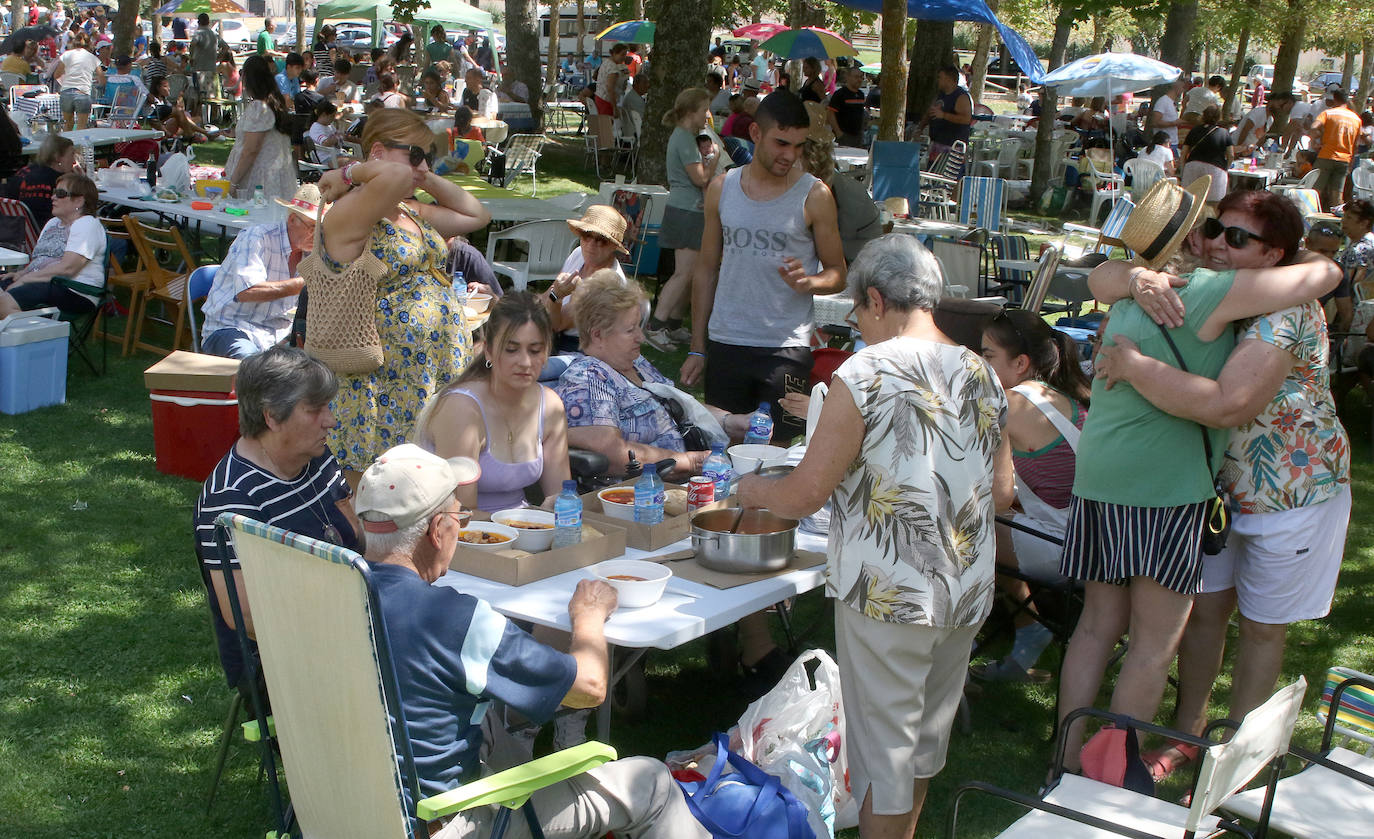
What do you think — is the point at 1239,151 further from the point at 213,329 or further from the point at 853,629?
the point at 853,629


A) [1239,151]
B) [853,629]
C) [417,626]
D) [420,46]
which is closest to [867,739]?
[853,629]

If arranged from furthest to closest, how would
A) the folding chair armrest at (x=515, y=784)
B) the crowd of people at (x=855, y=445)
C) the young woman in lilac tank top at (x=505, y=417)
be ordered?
the young woman in lilac tank top at (x=505, y=417) → the crowd of people at (x=855, y=445) → the folding chair armrest at (x=515, y=784)

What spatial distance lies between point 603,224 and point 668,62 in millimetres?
5563

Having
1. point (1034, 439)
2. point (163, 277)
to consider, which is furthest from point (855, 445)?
point (163, 277)

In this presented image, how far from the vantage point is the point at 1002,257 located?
9.18 m

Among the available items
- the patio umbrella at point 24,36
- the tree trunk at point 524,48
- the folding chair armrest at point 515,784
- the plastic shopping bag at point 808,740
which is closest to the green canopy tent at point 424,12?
the tree trunk at point 524,48

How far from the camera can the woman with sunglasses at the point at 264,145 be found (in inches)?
316

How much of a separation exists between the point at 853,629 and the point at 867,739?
0.86 feet

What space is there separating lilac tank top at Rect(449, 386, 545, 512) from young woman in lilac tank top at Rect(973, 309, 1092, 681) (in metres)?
1.52

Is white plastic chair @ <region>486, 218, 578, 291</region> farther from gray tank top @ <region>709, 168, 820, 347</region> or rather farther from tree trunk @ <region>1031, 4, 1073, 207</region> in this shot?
tree trunk @ <region>1031, 4, 1073, 207</region>

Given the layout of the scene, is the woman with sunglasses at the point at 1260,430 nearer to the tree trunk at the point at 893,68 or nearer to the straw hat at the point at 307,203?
the straw hat at the point at 307,203

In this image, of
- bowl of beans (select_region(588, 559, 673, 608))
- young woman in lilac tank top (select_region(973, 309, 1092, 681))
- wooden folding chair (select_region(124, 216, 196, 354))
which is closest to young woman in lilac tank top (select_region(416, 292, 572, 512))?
bowl of beans (select_region(588, 559, 673, 608))

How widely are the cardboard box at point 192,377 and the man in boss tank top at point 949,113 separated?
10.5 meters

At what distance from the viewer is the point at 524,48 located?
62.0 feet
